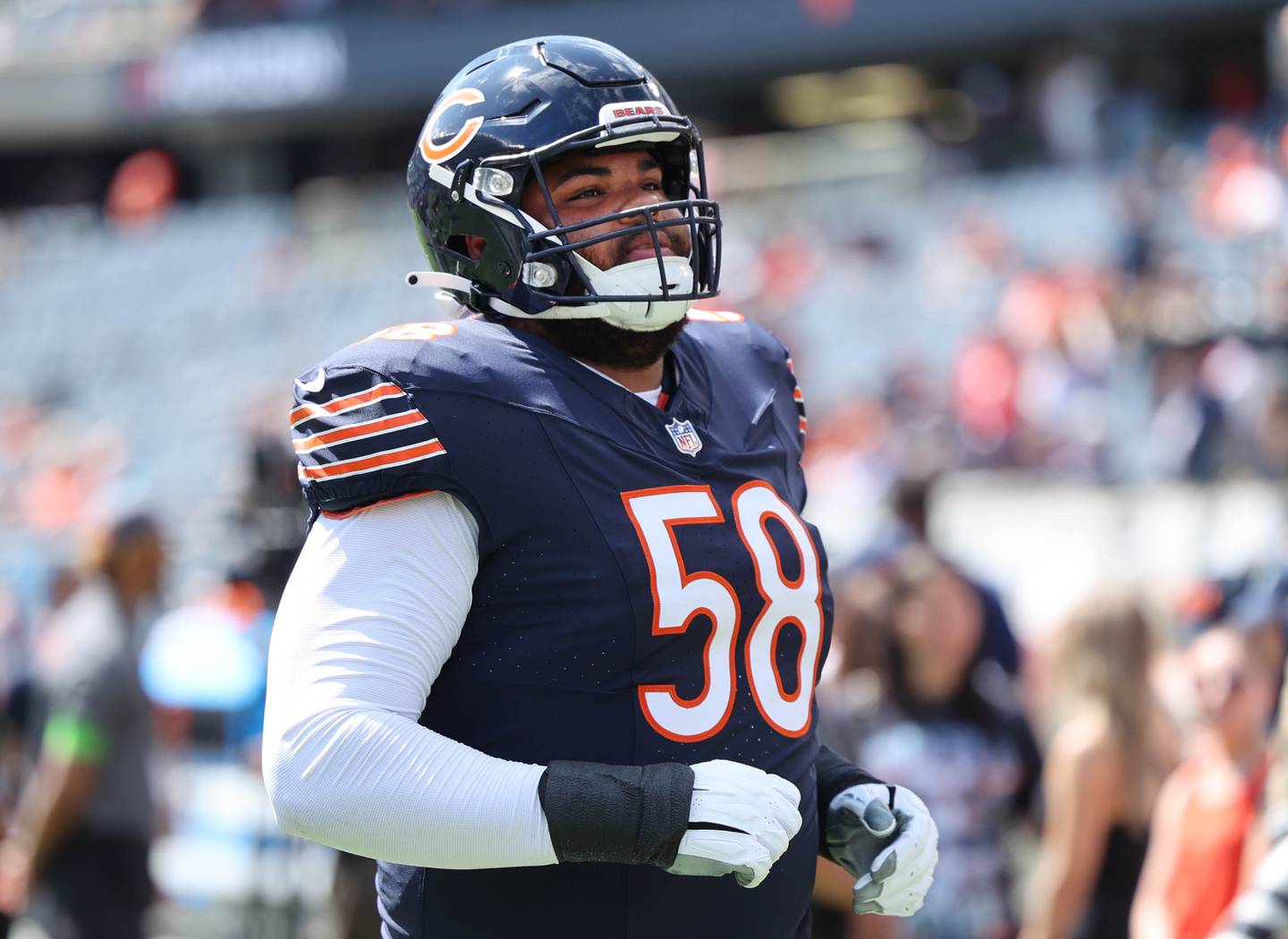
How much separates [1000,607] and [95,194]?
2149 centimetres

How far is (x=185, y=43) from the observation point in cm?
2092

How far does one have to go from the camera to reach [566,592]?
67.1 inches

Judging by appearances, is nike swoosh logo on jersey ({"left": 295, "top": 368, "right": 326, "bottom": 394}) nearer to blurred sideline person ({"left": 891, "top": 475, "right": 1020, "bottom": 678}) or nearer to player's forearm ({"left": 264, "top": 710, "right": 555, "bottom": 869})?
player's forearm ({"left": 264, "top": 710, "right": 555, "bottom": 869})

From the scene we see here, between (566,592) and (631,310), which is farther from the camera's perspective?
(631,310)

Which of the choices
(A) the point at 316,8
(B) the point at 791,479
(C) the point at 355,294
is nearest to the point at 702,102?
(A) the point at 316,8

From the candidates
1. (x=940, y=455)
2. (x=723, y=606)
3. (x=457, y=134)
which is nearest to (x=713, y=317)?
(x=457, y=134)

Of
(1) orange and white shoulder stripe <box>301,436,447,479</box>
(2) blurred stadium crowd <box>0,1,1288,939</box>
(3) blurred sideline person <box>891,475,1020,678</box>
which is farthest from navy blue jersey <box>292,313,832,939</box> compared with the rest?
(3) blurred sideline person <box>891,475,1020,678</box>

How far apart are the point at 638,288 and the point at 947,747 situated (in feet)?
6.84

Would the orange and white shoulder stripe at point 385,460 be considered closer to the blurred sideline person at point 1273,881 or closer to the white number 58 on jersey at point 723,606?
the white number 58 on jersey at point 723,606

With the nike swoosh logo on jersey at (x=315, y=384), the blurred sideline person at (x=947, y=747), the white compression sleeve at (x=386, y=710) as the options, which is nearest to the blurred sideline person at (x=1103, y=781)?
the blurred sideline person at (x=947, y=747)

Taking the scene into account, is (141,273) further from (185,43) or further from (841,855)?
(841,855)

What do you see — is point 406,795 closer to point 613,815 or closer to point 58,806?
point 613,815

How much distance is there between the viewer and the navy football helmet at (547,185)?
1.83 meters

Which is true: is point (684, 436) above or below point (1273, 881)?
above
